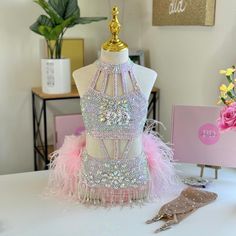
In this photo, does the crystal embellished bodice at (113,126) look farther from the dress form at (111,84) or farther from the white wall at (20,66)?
the white wall at (20,66)

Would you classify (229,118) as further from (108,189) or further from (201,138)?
(108,189)

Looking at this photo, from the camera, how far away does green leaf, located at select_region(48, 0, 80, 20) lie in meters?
1.79

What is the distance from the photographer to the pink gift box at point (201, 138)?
131cm

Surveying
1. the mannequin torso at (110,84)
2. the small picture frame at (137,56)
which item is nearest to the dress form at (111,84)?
the mannequin torso at (110,84)

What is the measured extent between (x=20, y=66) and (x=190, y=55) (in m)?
0.86

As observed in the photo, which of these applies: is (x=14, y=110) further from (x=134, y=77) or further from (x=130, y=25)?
(x=134, y=77)

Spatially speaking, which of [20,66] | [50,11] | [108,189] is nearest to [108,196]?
[108,189]

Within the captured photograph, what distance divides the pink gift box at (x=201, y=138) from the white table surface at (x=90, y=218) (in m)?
0.11

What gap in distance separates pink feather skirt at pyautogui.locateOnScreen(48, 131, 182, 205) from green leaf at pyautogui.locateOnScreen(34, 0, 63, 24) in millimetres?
707

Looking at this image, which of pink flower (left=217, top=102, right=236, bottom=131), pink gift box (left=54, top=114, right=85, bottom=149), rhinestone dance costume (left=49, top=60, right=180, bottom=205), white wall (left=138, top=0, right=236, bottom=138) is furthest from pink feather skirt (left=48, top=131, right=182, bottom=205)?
pink gift box (left=54, top=114, right=85, bottom=149)

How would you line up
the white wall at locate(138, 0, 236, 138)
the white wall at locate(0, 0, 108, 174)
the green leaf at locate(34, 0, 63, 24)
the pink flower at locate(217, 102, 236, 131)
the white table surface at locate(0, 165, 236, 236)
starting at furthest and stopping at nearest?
the white wall at locate(0, 0, 108, 174)
the green leaf at locate(34, 0, 63, 24)
the white wall at locate(138, 0, 236, 138)
the pink flower at locate(217, 102, 236, 131)
the white table surface at locate(0, 165, 236, 236)

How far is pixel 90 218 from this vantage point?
42.5 inches

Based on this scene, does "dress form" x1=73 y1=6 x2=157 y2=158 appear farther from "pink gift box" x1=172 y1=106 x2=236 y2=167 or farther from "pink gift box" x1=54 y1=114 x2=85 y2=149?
"pink gift box" x1=54 y1=114 x2=85 y2=149

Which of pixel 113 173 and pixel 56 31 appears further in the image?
pixel 56 31
